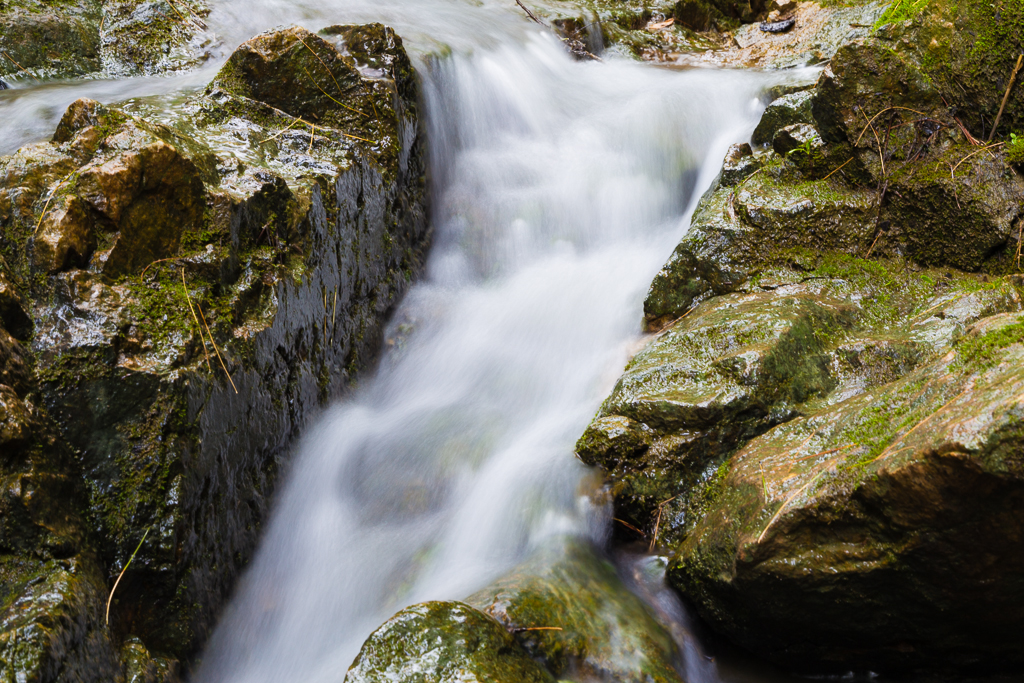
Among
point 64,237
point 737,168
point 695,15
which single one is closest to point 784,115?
point 737,168

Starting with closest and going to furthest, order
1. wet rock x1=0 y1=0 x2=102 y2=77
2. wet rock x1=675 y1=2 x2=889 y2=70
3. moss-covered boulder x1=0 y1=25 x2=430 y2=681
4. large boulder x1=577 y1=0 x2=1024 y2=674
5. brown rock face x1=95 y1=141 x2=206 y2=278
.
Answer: large boulder x1=577 y1=0 x2=1024 y2=674 → moss-covered boulder x1=0 y1=25 x2=430 y2=681 → brown rock face x1=95 y1=141 x2=206 y2=278 → wet rock x1=0 y1=0 x2=102 y2=77 → wet rock x1=675 y1=2 x2=889 y2=70

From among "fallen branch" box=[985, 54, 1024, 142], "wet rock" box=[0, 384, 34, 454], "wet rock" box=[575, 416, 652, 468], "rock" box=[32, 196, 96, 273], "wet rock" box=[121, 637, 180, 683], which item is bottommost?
"wet rock" box=[121, 637, 180, 683]

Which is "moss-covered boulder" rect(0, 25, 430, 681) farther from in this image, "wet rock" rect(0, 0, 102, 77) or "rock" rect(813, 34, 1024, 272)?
"rock" rect(813, 34, 1024, 272)

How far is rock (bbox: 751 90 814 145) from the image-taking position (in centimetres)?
470

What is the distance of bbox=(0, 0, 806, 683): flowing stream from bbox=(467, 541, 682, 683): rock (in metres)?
0.24

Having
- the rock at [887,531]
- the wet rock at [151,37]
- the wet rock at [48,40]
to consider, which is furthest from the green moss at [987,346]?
the wet rock at [48,40]

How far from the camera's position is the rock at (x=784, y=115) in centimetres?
470

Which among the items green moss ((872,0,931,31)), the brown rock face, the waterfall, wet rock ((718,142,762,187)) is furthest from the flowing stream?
green moss ((872,0,931,31))

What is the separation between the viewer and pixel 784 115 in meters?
4.79

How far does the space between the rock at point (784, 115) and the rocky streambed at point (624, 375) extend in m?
0.02

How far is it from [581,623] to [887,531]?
1205 millimetres

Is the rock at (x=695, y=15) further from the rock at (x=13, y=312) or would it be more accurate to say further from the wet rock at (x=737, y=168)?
the rock at (x=13, y=312)

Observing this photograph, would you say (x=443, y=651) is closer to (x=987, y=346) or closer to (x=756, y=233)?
(x=987, y=346)

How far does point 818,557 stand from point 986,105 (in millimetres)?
3054
